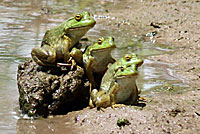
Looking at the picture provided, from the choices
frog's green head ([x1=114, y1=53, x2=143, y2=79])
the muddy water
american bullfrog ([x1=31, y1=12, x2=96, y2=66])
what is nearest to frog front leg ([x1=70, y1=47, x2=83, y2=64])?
american bullfrog ([x1=31, y1=12, x2=96, y2=66])

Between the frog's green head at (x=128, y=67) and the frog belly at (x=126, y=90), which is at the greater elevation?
the frog's green head at (x=128, y=67)

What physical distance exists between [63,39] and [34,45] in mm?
5580

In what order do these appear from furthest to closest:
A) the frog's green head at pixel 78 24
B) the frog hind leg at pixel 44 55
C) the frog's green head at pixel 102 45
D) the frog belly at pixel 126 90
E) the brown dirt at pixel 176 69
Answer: the frog hind leg at pixel 44 55 → the frog's green head at pixel 78 24 → the frog's green head at pixel 102 45 → the frog belly at pixel 126 90 → the brown dirt at pixel 176 69

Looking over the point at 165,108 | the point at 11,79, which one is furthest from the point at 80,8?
the point at 165,108

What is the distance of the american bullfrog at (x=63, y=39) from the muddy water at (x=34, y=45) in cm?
111

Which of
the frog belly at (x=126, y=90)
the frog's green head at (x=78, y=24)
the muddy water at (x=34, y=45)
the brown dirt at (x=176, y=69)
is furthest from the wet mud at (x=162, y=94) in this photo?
the frog's green head at (x=78, y=24)

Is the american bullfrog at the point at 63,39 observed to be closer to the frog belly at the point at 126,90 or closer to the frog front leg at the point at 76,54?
the frog front leg at the point at 76,54

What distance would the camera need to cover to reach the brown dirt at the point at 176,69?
582cm

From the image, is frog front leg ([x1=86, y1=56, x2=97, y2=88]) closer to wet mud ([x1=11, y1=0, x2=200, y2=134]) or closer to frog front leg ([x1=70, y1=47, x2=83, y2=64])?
frog front leg ([x1=70, y1=47, x2=83, y2=64])

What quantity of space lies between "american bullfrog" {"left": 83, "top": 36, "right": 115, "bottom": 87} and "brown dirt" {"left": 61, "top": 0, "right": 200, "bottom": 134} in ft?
2.46

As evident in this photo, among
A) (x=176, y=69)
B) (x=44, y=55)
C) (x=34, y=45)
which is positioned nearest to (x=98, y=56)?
(x=44, y=55)

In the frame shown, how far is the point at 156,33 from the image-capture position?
13969 mm

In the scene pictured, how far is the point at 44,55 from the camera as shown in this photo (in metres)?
6.70

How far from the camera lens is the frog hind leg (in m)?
6.73
